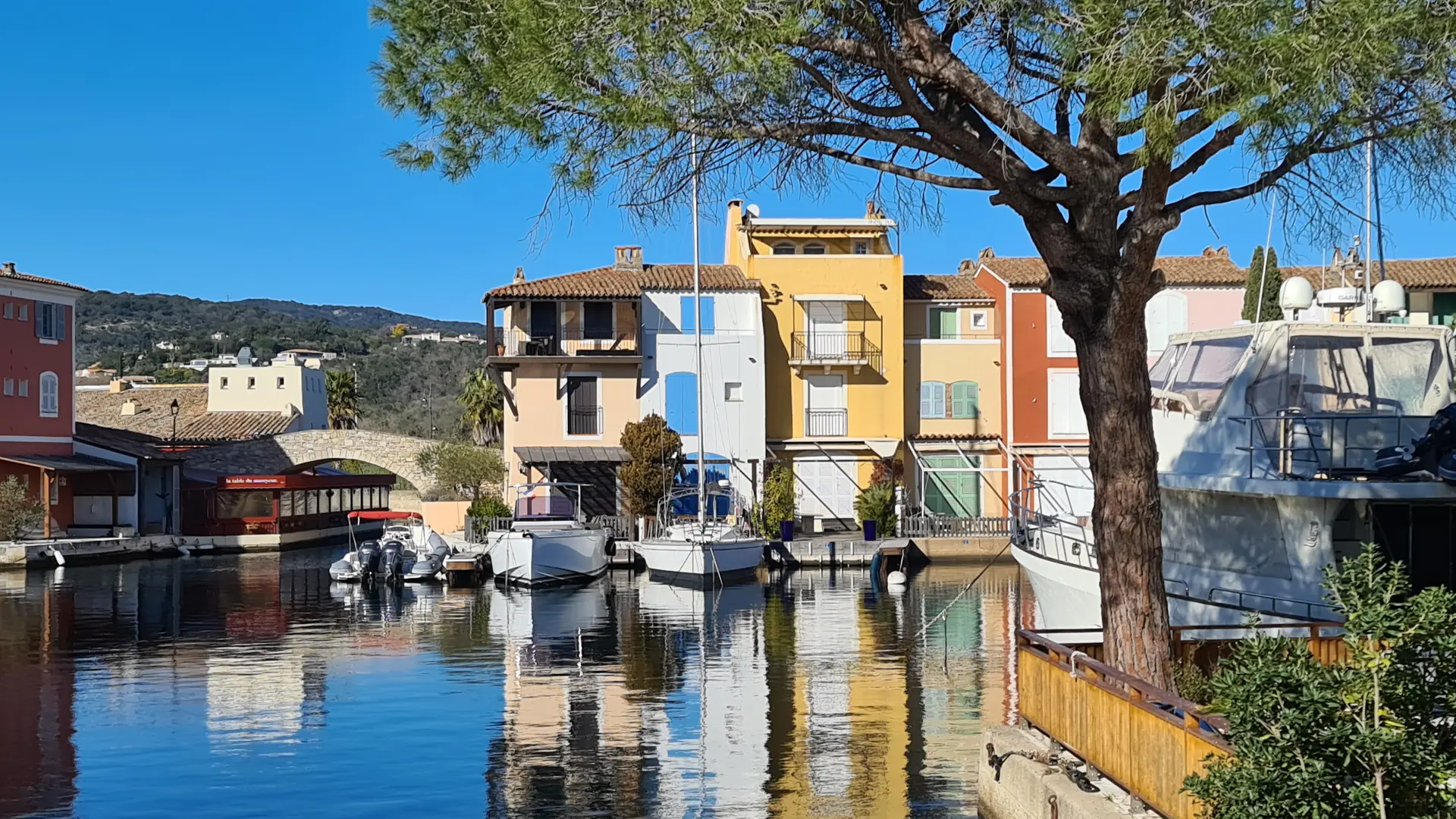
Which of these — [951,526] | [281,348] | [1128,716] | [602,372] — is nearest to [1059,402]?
[951,526]

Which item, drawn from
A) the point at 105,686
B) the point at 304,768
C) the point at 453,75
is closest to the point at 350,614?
the point at 105,686

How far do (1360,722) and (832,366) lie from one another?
38.8m

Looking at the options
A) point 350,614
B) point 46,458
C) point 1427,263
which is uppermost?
point 1427,263

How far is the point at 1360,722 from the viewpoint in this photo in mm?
6219

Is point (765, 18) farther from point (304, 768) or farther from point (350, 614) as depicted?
point (350, 614)

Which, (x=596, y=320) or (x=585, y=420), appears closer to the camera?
(x=585, y=420)

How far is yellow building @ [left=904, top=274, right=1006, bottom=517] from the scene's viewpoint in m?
45.9

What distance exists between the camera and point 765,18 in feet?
30.8

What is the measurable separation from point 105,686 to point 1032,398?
1240 inches

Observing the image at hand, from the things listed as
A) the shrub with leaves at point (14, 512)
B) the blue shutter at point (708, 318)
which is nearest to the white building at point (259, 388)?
the shrub with leaves at point (14, 512)

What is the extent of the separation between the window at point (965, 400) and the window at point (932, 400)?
1.12 feet

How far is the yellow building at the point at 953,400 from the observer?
45906 millimetres

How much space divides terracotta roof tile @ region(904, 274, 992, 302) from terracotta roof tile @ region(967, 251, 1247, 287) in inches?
35.0

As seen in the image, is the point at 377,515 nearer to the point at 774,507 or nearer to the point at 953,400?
the point at 774,507
